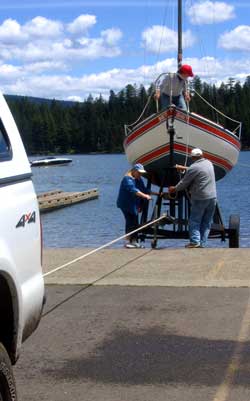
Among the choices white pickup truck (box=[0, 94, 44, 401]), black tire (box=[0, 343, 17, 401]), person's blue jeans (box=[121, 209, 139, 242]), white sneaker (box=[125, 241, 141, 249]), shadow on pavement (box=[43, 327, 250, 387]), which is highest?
white pickup truck (box=[0, 94, 44, 401])

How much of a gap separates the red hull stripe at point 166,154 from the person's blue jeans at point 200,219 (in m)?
3.13

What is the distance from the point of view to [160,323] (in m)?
6.50

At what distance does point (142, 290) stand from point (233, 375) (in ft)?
9.48

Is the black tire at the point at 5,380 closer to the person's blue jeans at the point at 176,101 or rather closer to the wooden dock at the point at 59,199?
the person's blue jeans at the point at 176,101

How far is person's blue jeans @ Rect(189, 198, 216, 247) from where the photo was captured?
12211 millimetres

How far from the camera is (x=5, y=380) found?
3443mm

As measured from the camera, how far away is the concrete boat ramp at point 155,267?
27.3 ft

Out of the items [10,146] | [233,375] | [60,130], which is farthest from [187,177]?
[60,130]

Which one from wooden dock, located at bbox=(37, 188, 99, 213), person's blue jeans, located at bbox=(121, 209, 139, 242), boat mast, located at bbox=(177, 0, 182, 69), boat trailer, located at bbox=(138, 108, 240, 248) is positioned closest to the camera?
person's blue jeans, located at bbox=(121, 209, 139, 242)

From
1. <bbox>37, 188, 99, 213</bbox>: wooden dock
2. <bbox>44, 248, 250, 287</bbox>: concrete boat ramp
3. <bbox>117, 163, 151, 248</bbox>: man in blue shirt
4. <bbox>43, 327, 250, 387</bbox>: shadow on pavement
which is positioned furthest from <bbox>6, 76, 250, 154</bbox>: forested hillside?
<bbox>43, 327, 250, 387</bbox>: shadow on pavement

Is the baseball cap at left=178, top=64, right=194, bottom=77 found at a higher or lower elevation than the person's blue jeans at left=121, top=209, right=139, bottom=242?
higher

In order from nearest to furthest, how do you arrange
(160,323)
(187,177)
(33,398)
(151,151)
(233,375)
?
(33,398), (233,375), (160,323), (187,177), (151,151)

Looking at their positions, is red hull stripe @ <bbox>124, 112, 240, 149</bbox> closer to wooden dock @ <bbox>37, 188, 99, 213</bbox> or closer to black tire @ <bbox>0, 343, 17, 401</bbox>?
black tire @ <bbox>0, 343, 17, 401</bbox>

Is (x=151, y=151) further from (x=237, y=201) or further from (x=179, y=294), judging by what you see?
(x=237, y=201)
